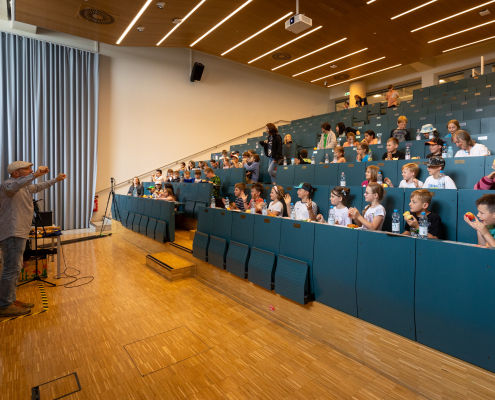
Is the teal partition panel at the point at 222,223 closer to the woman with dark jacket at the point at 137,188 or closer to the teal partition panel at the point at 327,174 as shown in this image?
the teal partition panel at the point at 327,174

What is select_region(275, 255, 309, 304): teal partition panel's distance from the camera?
2.29m

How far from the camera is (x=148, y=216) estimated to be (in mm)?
5215

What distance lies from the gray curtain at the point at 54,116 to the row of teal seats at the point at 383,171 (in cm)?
511

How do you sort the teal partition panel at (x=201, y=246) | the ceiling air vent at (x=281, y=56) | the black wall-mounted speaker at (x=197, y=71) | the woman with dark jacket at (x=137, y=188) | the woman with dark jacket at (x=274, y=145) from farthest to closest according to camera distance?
the black wall-mounted speaker at (x=197, y=71) < the ceiling air vent at (x=281, y=56) < the woman with dark jacket at (x=137, y=188) < the woman with dark jacket at (x=274, y=145) < the teal partition panel at (x=201, y=246)

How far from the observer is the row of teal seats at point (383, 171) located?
2.66 metres

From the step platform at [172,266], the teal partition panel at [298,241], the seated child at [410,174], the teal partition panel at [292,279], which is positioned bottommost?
the step platform at [172,266]

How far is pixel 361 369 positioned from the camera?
1.88 meters

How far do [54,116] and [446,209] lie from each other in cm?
763

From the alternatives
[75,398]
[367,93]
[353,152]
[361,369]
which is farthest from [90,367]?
[367,93]

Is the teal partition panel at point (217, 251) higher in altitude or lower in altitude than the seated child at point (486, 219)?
lower

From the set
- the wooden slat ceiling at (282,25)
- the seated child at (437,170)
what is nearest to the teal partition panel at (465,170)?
the seated child at (437,170)

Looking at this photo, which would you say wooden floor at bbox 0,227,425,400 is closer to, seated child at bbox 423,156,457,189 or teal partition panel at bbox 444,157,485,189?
seated child at bbox 423,156,457,189

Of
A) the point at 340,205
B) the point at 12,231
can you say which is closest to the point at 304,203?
the point at 340,205

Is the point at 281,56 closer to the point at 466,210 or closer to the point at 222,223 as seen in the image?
the point at 222,223
